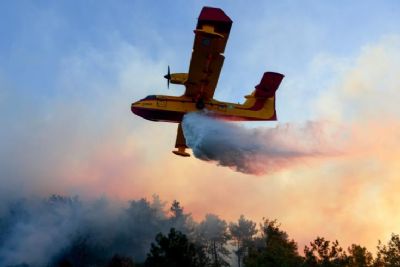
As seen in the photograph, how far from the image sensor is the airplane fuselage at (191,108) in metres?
24.4

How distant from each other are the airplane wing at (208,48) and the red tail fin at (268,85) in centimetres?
289

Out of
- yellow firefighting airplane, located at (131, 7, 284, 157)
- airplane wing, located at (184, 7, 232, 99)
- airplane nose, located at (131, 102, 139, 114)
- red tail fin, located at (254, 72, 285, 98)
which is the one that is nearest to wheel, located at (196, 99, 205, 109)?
yellow firefighting airplane, located at (131, 7, 284, 157)

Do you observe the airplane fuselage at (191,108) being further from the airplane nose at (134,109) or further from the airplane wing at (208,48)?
the airplane wing at (208,48)

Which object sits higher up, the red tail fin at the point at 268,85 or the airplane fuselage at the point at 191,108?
the red tail fin at the point at 268,85

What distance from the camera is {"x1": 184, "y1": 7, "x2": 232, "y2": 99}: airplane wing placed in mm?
19531

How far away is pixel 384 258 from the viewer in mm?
44406

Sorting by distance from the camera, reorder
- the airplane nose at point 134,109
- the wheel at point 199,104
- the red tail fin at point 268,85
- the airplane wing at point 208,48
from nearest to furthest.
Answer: the airplane wing at point 208,48 < the red tail fin at point 268,85 < the airplane nose at point 134,109 < the wheel at point 199,104

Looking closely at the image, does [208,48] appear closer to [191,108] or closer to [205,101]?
[205,101]

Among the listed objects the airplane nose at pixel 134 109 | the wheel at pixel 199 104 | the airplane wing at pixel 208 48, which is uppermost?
the airplane wing at pixel 208 48

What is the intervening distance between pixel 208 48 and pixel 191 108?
5110 mm

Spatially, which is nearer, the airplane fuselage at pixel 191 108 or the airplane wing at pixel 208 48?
the airplane wing at pixel 208 48

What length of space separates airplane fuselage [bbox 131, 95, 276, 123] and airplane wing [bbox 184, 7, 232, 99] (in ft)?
4.69

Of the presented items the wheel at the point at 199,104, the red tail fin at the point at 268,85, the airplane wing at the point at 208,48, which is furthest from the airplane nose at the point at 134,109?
the red tail fin at the point at 268,85

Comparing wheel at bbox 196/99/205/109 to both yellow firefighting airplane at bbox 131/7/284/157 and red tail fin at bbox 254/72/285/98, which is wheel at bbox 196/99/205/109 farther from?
red tail fin at bbox 254/72/285/98
